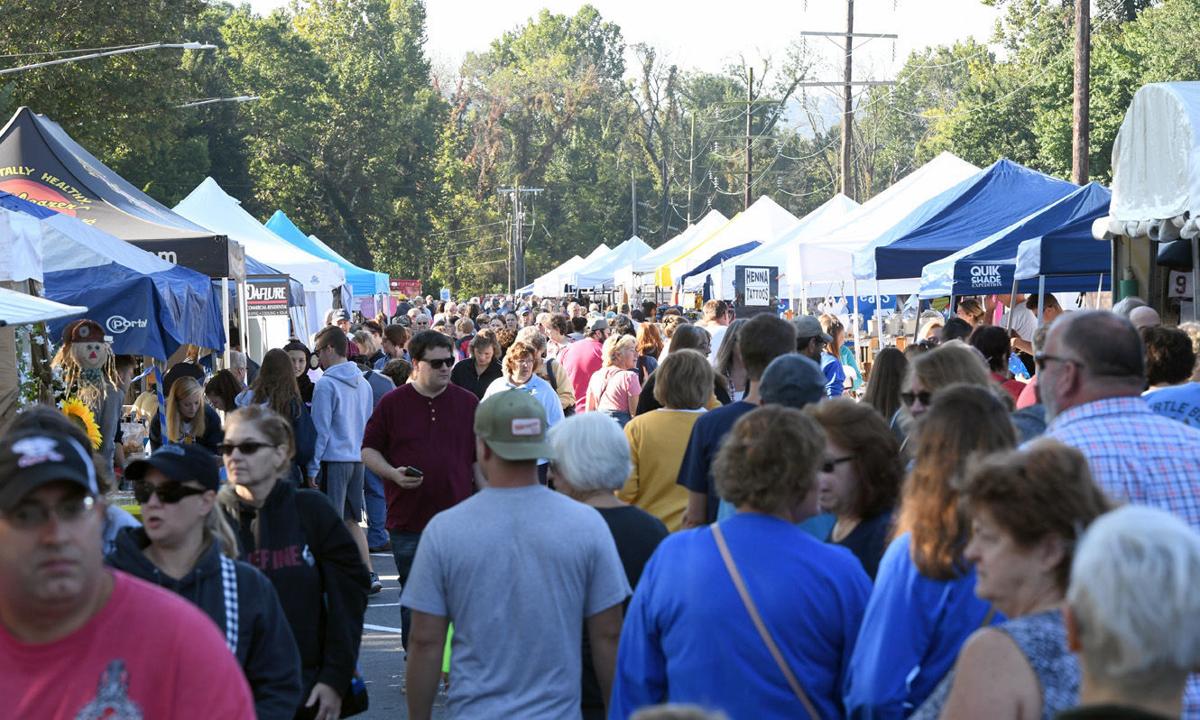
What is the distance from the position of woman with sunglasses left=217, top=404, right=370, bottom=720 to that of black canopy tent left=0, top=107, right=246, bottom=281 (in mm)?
12629

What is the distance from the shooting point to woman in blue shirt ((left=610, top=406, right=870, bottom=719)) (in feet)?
13.1

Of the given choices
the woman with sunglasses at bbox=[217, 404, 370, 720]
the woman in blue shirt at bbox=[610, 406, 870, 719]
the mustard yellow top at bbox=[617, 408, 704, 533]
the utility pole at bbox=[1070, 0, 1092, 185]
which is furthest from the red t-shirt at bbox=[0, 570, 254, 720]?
the utility pole at bbox=[1070, 0, 1092, 185]

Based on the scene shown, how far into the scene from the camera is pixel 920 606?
3635mm

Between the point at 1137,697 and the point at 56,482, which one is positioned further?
the point at 56,482

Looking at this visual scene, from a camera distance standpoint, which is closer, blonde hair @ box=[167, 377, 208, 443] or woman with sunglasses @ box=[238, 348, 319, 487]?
blonde hair @ box=[167, 377, 208, 443]

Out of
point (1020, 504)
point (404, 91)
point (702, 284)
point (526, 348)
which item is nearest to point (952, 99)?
point (404, 91)

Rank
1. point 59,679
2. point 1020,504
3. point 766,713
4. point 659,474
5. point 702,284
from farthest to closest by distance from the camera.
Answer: point 702,284
point 659,474
point 766,713
point 1020,504
point 59,679

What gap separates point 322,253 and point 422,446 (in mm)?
28640

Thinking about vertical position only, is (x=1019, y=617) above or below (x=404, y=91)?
below

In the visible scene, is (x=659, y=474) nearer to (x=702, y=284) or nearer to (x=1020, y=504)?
(x=1020, y=504)

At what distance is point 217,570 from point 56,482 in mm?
1454

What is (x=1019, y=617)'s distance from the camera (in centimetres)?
304

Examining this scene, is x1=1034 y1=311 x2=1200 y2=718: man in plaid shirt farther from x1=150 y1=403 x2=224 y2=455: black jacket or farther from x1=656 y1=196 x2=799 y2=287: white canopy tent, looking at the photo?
x1=656 y1=196 x2=799 y2=287: white canopy tent

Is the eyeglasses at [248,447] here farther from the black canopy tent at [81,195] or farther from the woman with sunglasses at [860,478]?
the black canopy tent at [81,195]
